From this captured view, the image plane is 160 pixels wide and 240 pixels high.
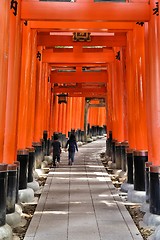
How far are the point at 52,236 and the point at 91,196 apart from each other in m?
2.87

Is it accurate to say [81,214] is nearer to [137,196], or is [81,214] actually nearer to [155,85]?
[137,196]

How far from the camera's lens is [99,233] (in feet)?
16.3

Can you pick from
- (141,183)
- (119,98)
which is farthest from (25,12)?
(119,98)

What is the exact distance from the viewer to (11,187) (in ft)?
18.9

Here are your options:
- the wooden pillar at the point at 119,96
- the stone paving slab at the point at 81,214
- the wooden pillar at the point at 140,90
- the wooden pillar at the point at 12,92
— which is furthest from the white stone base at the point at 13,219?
the wooden pillar at the point at 119,96

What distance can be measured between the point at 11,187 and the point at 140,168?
9.97 ft

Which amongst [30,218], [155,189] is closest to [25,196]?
[30,218]

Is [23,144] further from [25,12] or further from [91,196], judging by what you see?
[25,12]

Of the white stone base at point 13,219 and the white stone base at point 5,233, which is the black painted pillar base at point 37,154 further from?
the white stone base at point 5,233

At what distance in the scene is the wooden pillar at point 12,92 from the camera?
5.83 meters

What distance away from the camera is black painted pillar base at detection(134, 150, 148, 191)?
732cm

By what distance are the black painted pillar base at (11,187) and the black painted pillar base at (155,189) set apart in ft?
7.85

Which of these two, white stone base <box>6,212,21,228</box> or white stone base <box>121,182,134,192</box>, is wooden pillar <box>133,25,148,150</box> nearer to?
white stone base <box>121,182,134,192</box>

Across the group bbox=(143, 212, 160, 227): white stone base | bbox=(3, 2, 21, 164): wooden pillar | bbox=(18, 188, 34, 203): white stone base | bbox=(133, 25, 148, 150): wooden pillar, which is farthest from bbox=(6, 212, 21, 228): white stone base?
bbox=(133, 25, 148, 150): wooden pillar
